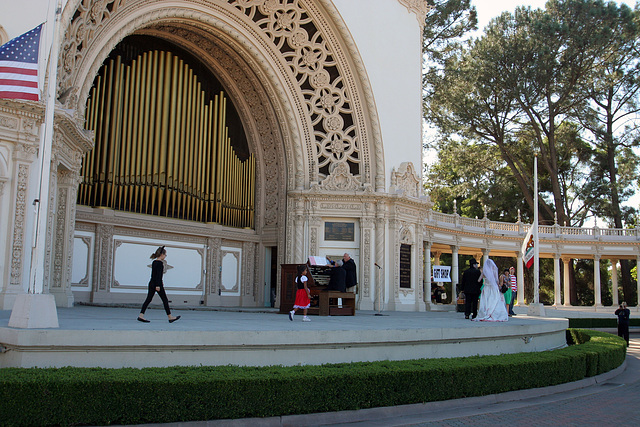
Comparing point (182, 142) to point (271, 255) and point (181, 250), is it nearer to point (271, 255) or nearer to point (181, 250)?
point (181, 250)

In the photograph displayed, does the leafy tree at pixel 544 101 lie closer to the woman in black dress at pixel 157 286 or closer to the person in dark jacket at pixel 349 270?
the person in dark jacket at pixel 349 270

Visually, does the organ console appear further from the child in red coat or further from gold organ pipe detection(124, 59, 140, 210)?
gold organ pipe detection(124, 59, 140, 210)

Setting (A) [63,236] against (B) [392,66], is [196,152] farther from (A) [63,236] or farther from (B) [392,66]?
(B) [392,66]

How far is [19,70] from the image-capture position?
10.3 meters

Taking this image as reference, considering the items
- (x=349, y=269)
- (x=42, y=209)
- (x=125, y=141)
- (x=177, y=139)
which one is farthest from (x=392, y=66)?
(x=42, y=209)

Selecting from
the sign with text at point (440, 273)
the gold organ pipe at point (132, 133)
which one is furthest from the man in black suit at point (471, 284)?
the sign with text at point (440, 273)

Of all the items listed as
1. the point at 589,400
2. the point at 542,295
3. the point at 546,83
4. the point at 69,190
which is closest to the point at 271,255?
the point at 69,190

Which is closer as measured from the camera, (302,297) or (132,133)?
(302,297)

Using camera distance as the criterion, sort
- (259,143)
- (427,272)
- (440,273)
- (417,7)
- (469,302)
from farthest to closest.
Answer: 1. (427,272)
2. (440,273)
3. (417,7)
4. (259,143)
5. (469,302)

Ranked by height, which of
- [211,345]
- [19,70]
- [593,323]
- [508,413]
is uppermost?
[19,70]

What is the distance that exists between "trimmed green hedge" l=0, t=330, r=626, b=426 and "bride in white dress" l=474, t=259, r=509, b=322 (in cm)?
595

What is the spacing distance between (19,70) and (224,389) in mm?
6388

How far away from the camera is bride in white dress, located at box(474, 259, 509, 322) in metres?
17.3

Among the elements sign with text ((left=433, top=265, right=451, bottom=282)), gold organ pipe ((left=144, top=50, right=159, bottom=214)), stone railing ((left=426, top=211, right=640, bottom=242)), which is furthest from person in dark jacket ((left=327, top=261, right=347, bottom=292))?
stone railing ((left=426, top=211, right=640, bottom=242))
